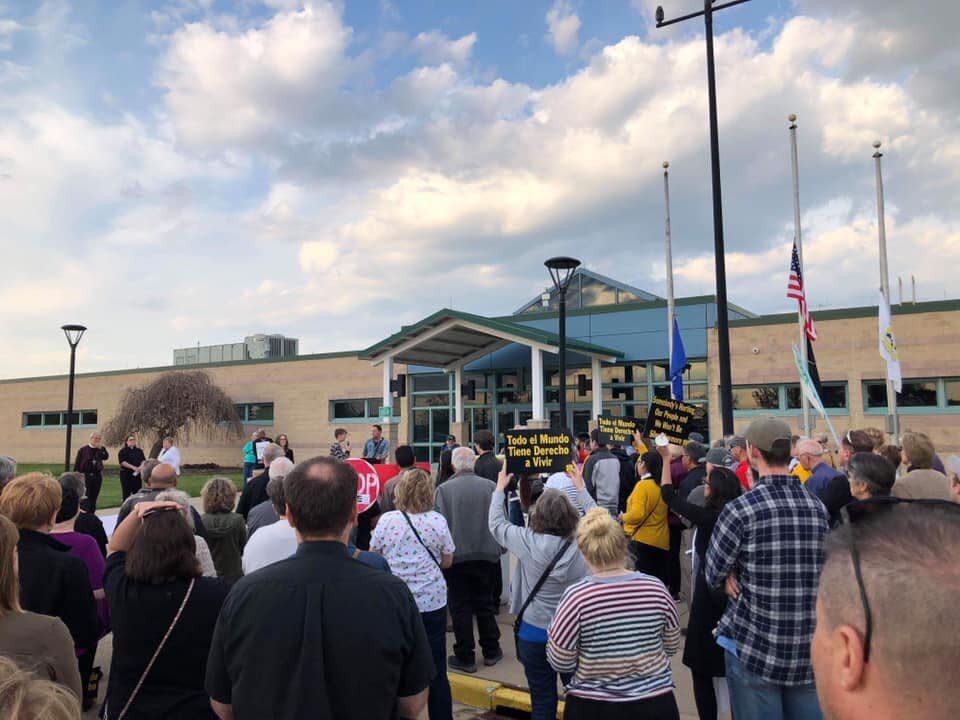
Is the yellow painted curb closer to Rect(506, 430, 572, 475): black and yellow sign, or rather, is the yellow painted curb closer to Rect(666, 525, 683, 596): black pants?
Rect(506, 430, 572, 475): black and yellow sign

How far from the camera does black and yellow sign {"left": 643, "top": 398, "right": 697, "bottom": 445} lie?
743cm

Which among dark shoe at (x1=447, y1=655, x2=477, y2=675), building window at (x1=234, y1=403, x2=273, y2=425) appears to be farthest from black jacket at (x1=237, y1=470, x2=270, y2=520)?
building window at (x1=234, y1=403, x2=273, y2=425)

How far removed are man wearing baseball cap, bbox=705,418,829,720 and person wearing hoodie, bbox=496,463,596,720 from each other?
3.30 feet

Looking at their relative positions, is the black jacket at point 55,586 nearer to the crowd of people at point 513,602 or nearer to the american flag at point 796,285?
the crowd of people at point 513,602

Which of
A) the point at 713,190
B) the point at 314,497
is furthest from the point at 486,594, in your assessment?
the point at 713,190

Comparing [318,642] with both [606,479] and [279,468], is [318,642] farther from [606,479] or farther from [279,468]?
[606,479]

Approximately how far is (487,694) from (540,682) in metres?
1.63

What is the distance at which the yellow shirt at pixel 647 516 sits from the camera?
23.6 ft

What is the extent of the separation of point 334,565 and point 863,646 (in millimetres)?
1801

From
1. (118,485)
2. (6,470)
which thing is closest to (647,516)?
(6,470)

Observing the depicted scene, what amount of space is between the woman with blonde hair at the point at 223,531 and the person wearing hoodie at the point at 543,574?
259 centimetres

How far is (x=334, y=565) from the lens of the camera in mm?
2441

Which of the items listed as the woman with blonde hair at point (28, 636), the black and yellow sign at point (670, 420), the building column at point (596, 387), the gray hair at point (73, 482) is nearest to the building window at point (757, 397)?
the building column at point (596, 387)

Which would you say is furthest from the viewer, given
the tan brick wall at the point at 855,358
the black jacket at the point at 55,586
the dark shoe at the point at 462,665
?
the tan brick wall at the point at 855,358
